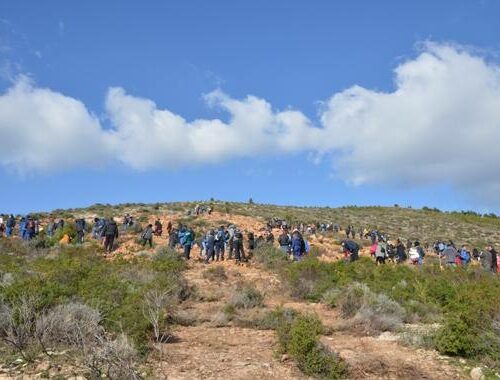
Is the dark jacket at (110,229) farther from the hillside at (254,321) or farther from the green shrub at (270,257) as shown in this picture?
the green shrub at (270,257)

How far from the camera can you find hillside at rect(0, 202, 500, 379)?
8.51 meters

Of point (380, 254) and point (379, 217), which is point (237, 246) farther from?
point (379, 217)

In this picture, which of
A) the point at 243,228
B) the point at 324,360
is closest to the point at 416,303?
the point at 324,360

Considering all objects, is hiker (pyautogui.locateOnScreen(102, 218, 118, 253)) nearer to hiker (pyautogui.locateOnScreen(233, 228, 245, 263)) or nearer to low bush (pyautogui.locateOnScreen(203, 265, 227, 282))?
hiker (pyautogui.locateOnScreen(233, 228, 245, 263))

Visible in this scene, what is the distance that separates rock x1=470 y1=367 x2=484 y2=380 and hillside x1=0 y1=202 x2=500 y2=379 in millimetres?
149

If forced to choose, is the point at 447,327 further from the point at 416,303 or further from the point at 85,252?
the point at 85,252

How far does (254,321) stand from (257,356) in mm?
2391

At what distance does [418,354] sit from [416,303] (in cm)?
375

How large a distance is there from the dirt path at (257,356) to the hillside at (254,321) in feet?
0.07

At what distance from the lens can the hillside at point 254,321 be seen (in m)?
8.51

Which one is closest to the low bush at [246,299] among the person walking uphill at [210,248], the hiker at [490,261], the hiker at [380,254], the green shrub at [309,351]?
the green shrub at [309,351]

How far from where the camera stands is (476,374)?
28.6ft

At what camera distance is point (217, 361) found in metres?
8.98

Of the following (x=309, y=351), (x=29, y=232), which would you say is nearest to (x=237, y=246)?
(x=29, y=232)
